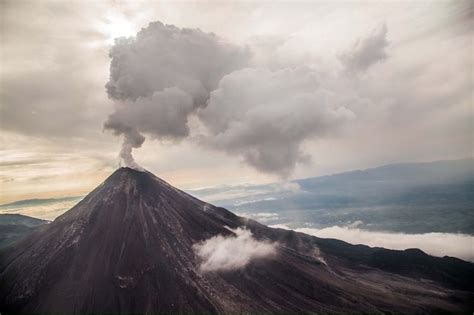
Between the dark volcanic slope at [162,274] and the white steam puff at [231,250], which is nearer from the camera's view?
the dark volcanic slope at [162,274]

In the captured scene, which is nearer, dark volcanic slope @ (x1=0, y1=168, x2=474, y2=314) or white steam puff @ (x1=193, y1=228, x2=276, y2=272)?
dark volcanic slope @ (x1=0, y1=168, x2=474, y2=314)

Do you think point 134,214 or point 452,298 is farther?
point 452,298

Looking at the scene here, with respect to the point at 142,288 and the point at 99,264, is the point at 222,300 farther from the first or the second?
the point at 99,264

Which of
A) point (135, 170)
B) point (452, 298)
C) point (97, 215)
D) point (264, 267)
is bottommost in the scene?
point (452, 298)

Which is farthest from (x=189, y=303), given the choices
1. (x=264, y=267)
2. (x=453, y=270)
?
(x=453, y=270)
